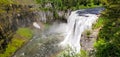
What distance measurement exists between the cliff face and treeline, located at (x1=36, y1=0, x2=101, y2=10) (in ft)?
23.7

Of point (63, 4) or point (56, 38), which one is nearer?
point (56, 38)

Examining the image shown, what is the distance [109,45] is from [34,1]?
63146 mm

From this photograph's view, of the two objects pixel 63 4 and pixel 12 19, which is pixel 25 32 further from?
pixel 63 4

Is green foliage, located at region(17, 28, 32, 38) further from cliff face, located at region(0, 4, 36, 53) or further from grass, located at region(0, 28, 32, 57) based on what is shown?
cliff face, located at region(0, 4, 36, 53)

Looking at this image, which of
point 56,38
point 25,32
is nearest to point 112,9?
point 56,38

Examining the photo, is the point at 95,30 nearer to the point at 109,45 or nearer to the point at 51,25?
the point at 109,45

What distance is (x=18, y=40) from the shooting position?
58.6 metres

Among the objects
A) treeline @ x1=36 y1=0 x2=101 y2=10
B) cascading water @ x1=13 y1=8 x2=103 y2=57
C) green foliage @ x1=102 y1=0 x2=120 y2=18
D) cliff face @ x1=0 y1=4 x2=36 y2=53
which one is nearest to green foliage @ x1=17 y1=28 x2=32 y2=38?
cliff face @ x1=0 y1=4 x2=36 y2=53

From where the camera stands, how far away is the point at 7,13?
6194 centimetres

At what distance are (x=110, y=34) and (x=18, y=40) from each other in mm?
37403

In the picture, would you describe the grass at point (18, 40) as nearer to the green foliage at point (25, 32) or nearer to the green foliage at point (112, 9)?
the green foliage at point (25, 32)

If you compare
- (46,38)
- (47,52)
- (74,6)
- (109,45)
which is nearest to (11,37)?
(46,38)

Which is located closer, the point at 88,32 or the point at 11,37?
the point at 88,32

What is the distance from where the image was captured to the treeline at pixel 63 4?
75.0 m
